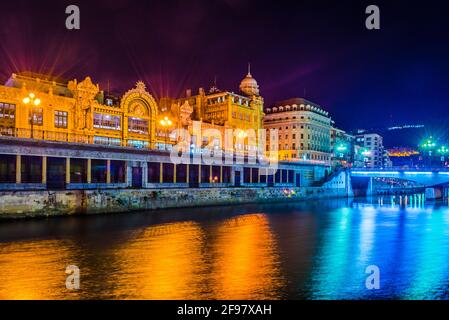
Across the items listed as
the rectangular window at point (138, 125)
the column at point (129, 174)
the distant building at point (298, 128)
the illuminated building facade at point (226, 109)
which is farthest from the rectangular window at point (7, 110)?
the distant building at point (298, 128)

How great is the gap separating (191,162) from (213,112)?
46.2 meters

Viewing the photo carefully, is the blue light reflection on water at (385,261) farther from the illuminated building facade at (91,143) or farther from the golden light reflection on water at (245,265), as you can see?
the illuminated building facade at (91,143)

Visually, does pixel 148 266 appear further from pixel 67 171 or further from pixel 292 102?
pixel 292 102

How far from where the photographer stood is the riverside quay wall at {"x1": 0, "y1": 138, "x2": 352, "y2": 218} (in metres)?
49.5

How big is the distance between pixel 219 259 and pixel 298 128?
127462 millimetres

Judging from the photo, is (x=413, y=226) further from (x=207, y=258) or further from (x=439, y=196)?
(x=439, y=196)

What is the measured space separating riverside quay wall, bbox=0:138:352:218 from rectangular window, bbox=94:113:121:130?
1504 cm

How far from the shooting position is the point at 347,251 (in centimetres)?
3119

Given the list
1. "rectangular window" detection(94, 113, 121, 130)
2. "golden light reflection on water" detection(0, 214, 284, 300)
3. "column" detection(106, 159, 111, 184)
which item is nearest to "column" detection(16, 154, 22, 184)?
"column" detection(106, 159, 111, 184)

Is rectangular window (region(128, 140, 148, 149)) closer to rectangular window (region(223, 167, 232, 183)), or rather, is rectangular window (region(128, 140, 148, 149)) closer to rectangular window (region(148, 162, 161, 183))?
rectangular window (region(148, 162, 161, 183))

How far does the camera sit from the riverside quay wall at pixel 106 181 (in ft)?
163

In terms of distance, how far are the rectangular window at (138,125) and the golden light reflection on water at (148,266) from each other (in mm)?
45980

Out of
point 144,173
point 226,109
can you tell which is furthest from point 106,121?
point 226,109
